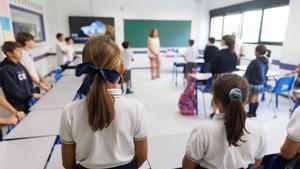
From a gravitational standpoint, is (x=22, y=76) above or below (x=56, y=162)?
above

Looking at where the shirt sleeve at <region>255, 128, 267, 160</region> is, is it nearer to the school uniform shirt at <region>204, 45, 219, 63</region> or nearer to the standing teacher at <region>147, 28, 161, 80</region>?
the school uniform shirt at <region>204, 45, 219, 63</region>

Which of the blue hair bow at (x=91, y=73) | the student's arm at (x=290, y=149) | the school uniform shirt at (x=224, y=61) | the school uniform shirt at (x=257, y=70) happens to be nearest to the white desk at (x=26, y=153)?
the blue hair bow at (x=91, y=73)

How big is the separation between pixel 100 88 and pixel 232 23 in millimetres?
7292

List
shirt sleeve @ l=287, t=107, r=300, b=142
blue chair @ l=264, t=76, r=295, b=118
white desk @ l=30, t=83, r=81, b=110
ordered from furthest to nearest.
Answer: blue chair @ l=264, t=76, r=295, b=118
white desk @ l=30, t=83, r=81, b=110
shirt sleeve @ l=287, t=107, r=300, b=142

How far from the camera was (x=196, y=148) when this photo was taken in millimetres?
976

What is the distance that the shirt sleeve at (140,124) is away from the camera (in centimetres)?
92

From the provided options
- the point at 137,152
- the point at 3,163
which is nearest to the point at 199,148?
the point at 137,152

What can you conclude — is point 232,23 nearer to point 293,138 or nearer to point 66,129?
point 293,138

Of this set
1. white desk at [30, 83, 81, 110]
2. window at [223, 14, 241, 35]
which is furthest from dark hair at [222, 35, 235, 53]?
window at [223, 14, 241, 35]

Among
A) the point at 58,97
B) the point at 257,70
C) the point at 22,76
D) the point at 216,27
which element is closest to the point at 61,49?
the point at 22,76

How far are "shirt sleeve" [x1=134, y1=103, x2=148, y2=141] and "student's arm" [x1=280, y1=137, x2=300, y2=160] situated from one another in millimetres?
924

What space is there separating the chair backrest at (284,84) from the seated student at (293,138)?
2.61 metres

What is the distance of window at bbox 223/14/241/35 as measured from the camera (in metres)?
6.62

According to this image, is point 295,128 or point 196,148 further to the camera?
point 295,128
